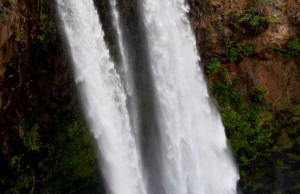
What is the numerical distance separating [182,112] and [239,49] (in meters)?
3.39

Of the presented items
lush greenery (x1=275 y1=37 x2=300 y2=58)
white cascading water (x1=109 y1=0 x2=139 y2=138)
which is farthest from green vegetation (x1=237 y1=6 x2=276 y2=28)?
white cascading water (x1=109 y1=0 x2=139 y2=138)

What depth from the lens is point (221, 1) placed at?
47.8ft

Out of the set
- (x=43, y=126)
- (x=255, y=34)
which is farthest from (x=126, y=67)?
(x=255, y=34)

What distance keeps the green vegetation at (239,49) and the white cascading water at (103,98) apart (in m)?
4.77

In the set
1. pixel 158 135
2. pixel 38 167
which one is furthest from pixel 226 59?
pixel 38 167

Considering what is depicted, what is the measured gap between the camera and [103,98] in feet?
37.1

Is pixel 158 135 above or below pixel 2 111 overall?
below

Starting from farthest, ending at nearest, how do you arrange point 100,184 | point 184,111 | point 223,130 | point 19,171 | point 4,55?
1. point 223,130
2. point 184,111
3. point 100,184
4. point 19,171
5. point 4,55

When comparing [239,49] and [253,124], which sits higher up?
[239,49]

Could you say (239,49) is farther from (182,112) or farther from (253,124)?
(182,112)

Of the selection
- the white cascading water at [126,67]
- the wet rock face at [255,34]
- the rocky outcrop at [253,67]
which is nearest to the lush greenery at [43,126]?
the white cascading water at [126,67]

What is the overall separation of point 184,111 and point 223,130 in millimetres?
1849

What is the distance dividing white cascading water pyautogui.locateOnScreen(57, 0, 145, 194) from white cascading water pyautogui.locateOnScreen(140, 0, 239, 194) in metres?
1.30

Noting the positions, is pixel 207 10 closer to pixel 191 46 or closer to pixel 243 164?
pixel 191 46
